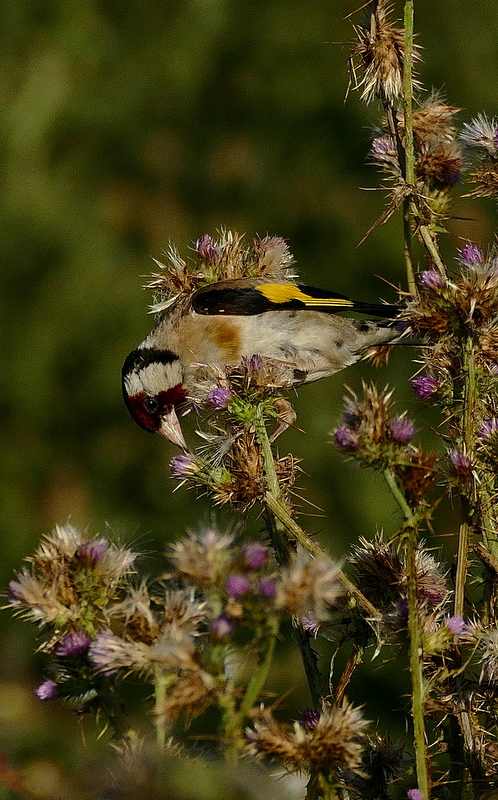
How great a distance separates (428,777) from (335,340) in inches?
61.5

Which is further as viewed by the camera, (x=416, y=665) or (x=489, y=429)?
(x=489, y=429)

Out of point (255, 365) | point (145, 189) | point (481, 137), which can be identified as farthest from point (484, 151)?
point (145, 189)

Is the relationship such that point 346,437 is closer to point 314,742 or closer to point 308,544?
point 308,544

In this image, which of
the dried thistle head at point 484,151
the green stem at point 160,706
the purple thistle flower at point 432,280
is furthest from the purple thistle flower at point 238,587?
the dried thistle head at point 484,151

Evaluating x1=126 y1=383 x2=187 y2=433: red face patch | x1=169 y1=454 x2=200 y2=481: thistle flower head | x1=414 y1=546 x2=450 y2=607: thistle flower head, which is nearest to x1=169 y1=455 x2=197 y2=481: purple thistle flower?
x1=169 y1=454 x2=200 y2=481: thistle flower head

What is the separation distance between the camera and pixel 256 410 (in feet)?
6.32

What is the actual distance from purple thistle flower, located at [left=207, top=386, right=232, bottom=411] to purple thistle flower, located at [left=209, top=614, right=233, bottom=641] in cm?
77

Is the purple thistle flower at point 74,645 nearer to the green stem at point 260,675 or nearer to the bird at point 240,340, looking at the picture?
the green stem at point 260,675

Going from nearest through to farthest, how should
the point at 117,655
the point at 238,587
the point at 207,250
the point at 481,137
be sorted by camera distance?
the point at 238,587 → the point at 117,655 → the point at 481,137 → the point at 207,250

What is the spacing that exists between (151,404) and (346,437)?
1.32m

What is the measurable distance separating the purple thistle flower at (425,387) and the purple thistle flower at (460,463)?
0.21m

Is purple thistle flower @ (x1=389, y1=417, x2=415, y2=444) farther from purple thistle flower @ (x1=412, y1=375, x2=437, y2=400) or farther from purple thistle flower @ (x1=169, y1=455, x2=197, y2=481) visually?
purple thistle flower @ (x1=169, y1=455, x2=197, y2=481)

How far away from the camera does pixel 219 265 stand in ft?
6.91

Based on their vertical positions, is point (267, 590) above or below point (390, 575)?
below
